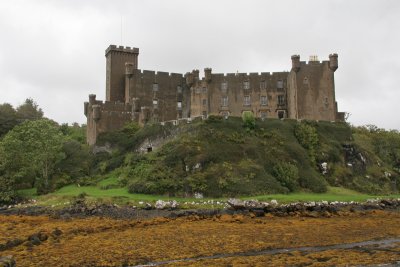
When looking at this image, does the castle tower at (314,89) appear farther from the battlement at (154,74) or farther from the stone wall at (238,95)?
the battlement at (154,74)

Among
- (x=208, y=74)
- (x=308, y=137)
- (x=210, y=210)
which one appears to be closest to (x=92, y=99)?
(x=208, y=74)

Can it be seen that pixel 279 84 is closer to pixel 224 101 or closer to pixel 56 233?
pixel 224 101

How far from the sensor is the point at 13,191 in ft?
145

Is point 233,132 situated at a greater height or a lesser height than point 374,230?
greater

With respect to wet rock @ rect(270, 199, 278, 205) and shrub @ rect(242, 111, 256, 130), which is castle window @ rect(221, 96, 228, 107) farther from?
wet rock @ rect(270, 199, 278, 205)

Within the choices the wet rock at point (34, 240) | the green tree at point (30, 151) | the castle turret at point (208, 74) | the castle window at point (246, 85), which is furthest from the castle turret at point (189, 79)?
the wet rock at point (34, 240)

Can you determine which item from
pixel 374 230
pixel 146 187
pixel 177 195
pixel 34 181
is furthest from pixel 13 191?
pixel 374 230

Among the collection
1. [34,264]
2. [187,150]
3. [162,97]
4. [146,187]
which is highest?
[162,97]

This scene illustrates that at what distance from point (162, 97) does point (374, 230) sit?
135 feet

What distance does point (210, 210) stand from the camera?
33.6m

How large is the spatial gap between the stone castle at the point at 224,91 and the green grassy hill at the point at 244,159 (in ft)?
19.7

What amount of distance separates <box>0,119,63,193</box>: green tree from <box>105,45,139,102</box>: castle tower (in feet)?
51.9

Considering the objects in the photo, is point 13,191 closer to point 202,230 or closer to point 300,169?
point 202,230

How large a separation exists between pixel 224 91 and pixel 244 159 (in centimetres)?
2015
